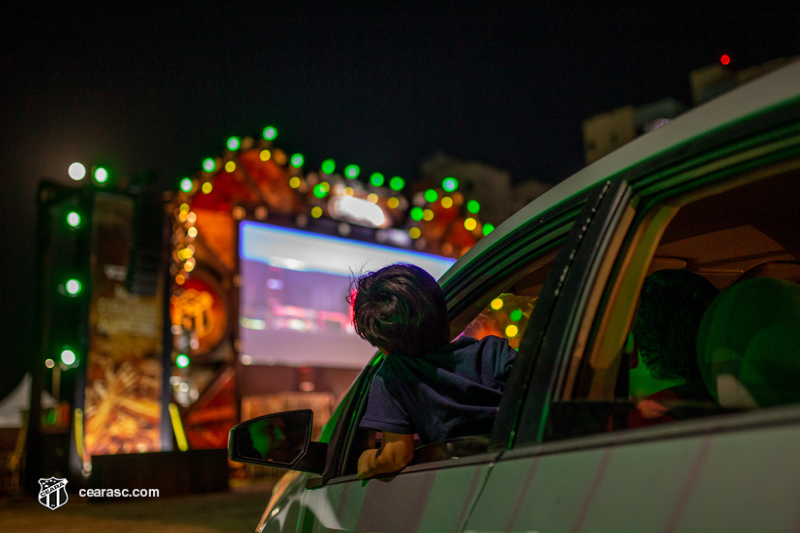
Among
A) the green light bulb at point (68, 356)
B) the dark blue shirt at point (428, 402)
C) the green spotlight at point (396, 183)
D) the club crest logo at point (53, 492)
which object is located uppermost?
the green spotlight at point (396, 183)

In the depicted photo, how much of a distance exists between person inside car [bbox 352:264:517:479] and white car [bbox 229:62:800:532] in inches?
2.3

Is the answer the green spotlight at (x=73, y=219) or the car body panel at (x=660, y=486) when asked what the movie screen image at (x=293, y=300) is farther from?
the car body panel at (x=660, y=486)

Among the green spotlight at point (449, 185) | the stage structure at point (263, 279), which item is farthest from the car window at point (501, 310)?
the green spotlight at point (449, 185)

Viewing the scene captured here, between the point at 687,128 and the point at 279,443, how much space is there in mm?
1051

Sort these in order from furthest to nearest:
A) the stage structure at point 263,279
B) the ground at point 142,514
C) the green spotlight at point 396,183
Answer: the green spotlight at point 396,183, the stage structure at point 263,279, the ground at point 142,514

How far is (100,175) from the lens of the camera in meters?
7.21

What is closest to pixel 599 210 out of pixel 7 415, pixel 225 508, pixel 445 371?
pixel 445 371

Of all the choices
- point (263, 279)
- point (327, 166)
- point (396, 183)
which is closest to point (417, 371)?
point (263, 279)

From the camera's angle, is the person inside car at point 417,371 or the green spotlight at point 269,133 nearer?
the person inside car at point 417,371

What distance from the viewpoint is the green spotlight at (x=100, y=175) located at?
718cm

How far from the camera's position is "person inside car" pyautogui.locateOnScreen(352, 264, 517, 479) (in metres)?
1.19

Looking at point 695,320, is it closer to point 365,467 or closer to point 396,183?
point 365,467

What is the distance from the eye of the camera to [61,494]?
6383 mm

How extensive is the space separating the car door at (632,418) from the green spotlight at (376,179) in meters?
10.1
